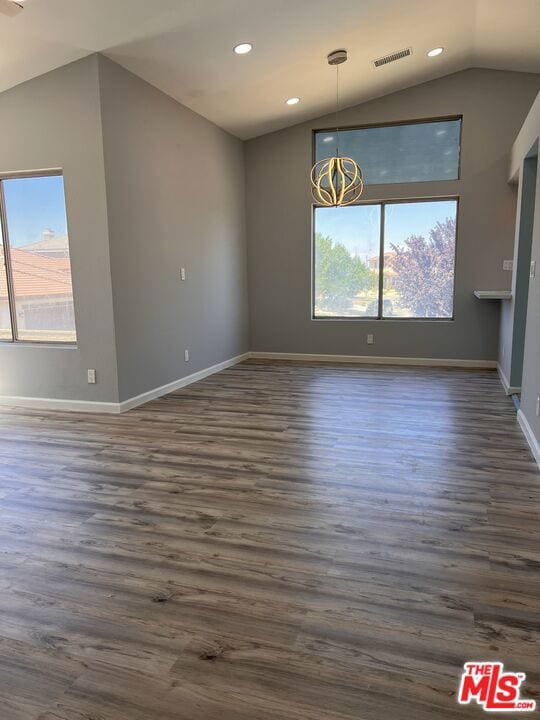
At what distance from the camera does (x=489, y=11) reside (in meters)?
4.72

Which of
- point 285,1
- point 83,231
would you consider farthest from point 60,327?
point 285,1

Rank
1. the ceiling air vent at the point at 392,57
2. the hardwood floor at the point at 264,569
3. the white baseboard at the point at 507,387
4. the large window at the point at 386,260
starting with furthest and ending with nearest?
the large window at the point at 386,260 → the ceiling air vent at the point at 392,57 → the white baseboard at the point at 507,387 → the hardwood floor at the point at 264,569

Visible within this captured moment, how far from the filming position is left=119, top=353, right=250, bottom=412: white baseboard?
4.78 metres

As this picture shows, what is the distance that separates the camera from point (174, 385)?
18.2 ft

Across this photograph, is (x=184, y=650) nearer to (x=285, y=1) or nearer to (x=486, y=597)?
(x=486, y=597)

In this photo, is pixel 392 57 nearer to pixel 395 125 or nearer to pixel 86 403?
pixel 395 125

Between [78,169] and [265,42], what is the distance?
79.2 inches

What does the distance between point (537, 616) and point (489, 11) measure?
5218mm

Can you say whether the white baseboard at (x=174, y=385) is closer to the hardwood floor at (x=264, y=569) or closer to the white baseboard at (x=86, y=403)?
the white baseboard at (x=86, y=403)

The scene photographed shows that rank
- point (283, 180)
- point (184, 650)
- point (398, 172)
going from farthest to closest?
point (283, 180), point (398, 172), point (184, 650)

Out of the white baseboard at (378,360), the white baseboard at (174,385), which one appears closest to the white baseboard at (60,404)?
the white baseboard at (174,385)

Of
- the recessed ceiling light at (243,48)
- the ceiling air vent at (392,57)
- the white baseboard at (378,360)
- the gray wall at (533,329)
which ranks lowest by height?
the white baseboard at (378,360)

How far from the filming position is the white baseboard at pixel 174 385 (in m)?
4.78

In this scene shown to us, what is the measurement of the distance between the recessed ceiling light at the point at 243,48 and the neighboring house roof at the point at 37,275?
243 cm
